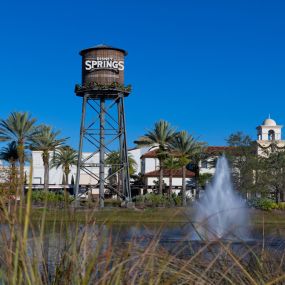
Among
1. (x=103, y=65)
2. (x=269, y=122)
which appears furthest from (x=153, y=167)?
(x=103, y=65)

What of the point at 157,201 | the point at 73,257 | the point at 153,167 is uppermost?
the point at 153,167

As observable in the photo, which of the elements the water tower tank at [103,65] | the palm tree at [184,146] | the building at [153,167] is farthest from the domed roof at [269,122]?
the water tower tank at [103,65]

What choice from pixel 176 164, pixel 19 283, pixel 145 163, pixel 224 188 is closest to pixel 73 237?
pixel 19 283

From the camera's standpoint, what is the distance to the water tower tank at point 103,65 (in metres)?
60.0

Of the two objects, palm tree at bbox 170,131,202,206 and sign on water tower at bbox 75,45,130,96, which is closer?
sign on water tower at bbox 75,45,130,96

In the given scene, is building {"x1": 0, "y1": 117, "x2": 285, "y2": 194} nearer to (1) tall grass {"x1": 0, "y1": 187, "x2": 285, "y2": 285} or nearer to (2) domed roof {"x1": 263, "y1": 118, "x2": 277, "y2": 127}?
(2) domed roof {"x1": 263, "y1": 118, "x2": 277, "y2": 127}

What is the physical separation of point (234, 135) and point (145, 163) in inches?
1026

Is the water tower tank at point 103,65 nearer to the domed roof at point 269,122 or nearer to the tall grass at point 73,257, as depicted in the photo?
the domed roof at point 269,122

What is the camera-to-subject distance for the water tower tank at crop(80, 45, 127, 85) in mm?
60031

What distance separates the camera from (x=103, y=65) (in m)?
60.6

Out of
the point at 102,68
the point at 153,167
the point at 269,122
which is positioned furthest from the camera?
the point at 269,122

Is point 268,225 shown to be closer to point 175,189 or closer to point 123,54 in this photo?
point 123,54

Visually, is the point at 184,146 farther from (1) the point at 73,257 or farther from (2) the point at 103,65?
(1) the point at 73,257

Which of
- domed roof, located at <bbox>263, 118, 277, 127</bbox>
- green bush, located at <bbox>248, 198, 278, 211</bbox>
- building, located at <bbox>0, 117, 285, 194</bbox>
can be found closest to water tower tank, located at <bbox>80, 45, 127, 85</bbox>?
green bush, located at <bbox>248, 198, 278, 211</bbox>
